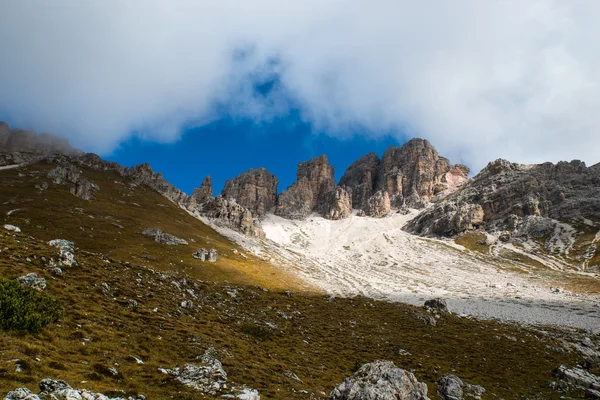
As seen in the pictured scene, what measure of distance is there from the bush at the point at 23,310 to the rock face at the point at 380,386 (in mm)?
17064

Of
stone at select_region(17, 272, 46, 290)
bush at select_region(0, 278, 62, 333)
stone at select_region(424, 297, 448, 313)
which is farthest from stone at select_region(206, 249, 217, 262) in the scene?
bush at select_region(0, 278, 62, 333)

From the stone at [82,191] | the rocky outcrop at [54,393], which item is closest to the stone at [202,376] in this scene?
the rocky outcrop at [54,393]

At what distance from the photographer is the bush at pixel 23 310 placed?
15.4 metres

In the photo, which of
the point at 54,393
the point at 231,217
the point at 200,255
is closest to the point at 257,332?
the point at 54,393

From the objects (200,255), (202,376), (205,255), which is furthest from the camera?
(205,255)

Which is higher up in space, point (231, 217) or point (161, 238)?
point (231, 217)

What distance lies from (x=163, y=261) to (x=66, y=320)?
63753mm

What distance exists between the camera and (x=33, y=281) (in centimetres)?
2192

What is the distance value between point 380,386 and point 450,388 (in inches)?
408

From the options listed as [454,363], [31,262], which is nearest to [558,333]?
[454,363]

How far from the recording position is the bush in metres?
15.4

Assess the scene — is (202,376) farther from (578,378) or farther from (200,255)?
(200,255)

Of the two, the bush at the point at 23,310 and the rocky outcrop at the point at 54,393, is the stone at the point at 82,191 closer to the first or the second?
the bush at the point at 23,310

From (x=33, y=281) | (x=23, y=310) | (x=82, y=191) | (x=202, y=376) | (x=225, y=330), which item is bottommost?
(x=225, y=330)
